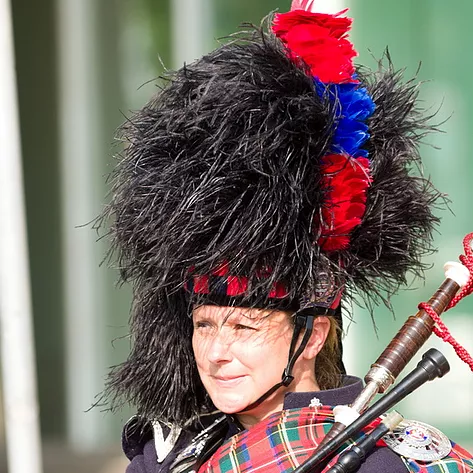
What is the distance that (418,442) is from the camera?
6.02ft

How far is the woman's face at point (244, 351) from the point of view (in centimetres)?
184

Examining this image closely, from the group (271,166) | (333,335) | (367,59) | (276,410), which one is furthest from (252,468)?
(367,59)

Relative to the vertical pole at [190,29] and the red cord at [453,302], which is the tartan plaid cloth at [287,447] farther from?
the vertical pole at [190,29]

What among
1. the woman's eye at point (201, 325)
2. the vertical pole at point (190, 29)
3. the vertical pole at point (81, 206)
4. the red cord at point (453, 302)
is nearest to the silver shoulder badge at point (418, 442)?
the red cord at point (453, 302)

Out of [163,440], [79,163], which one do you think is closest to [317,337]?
[163,440]

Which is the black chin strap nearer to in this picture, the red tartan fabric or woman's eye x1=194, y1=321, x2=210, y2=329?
the red tartan fabric

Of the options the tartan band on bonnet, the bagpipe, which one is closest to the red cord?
the bagpipe

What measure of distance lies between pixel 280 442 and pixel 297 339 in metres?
0.19

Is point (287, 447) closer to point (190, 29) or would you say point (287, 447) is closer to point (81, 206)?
point (190, 29)

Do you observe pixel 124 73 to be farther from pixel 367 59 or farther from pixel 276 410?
pixel 276 410

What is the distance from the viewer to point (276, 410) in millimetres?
1926

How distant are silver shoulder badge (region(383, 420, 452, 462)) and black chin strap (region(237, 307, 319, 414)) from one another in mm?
211

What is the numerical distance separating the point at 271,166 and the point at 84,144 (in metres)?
3.46

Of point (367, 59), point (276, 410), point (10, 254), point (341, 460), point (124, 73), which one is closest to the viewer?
point (341, 460)
